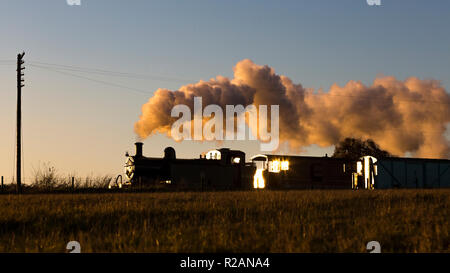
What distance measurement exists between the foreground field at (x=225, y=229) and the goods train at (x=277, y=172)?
88.3ft

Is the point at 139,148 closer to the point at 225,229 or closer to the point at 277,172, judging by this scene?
the point at 277,172

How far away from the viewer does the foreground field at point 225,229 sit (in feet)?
35.9

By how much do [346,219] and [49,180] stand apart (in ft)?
102

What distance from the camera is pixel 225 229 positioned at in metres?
13.2

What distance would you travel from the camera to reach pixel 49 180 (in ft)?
136

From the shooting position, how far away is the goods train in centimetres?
4844

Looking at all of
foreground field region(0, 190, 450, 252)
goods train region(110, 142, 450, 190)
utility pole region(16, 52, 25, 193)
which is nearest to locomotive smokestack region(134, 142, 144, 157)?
goods train region(110, 142, 450, 190)

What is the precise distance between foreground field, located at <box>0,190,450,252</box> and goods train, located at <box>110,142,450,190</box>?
1060 inches

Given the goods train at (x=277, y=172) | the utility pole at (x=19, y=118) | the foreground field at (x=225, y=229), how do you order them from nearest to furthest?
the foreground field at (x=225, y=229)
the utility pole at (x=19, y=118)
the goods train at (x=277, y=172)

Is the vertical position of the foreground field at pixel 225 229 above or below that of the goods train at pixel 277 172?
below

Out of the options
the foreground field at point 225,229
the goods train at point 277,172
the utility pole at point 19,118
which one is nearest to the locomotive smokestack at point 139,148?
the goods train at point 277,172

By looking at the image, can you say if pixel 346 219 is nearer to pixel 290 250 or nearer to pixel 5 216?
pixel 290 250

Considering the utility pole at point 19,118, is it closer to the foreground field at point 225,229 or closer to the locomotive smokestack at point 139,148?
the locomotive smokestack at point 139,148
